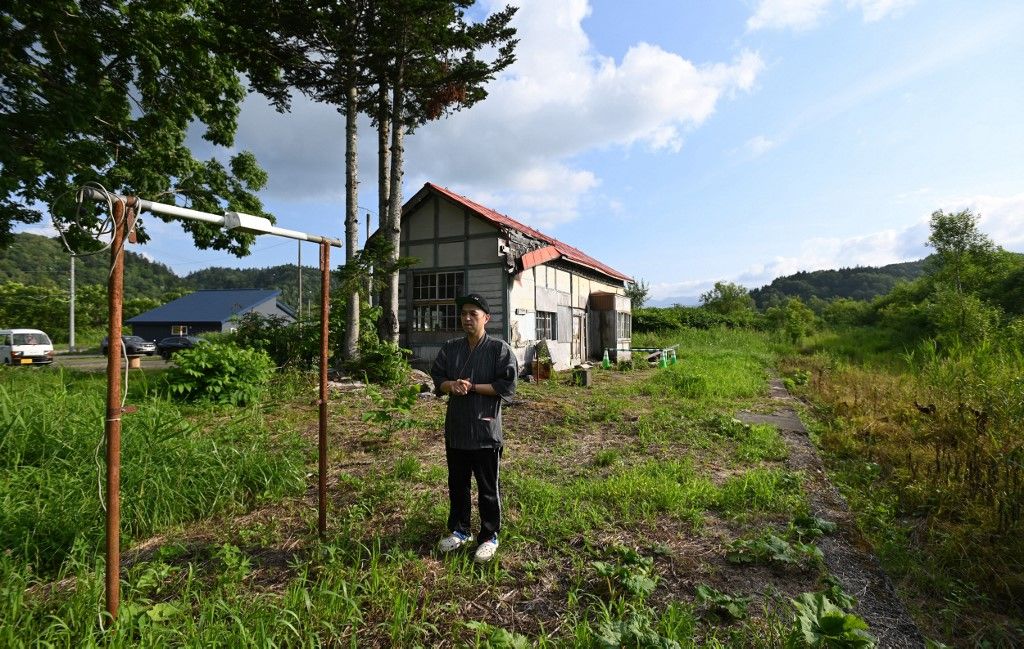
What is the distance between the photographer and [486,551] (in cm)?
311

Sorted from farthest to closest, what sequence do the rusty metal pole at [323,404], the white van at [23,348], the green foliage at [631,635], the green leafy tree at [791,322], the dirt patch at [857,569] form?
1. the green leafy tree at [791,322]
2. the white van at [23,348]
3. the rusty metal pole at [323,404]
4. the dirt patch at [857,569]
5. the green foliage at [631,635]

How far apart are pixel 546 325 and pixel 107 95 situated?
12082mm

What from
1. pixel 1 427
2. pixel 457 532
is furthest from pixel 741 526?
pixel 1 427

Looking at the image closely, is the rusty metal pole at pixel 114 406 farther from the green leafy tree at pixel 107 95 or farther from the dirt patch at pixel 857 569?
the green leafy tree at pixel 107 95

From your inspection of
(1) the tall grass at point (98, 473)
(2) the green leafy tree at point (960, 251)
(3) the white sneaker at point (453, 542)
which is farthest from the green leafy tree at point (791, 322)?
(1) the tall grass at point (98, 473)

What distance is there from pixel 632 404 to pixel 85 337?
163 feet

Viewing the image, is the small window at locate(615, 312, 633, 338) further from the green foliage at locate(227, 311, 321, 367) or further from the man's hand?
the man's hand

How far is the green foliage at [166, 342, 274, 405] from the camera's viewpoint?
7262 millimetres

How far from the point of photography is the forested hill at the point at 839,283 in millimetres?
83875

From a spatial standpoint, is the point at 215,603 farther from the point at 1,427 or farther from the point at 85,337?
the point at 85,337

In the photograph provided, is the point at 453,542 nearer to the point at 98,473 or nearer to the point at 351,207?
the point at 98,473

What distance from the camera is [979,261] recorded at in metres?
22.5

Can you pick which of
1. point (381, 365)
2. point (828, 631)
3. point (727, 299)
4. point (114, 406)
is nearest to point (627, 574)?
point (828, 631)

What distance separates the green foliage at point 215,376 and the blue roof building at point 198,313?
2995 centimetres
